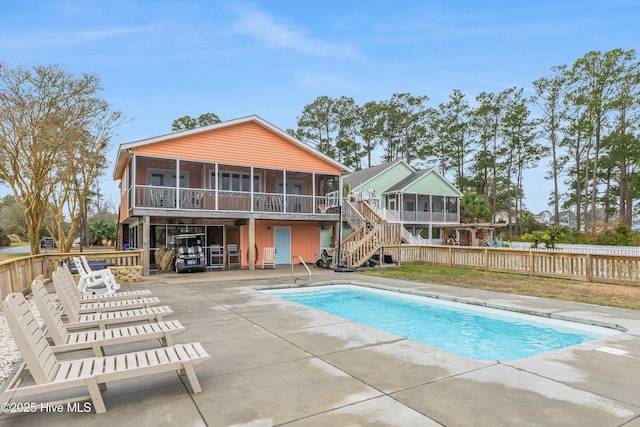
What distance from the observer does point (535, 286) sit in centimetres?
1079

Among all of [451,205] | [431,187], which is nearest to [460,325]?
[431,187]

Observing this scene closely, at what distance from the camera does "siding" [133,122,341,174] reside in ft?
50.1

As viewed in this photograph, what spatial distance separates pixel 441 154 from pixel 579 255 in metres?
33.8

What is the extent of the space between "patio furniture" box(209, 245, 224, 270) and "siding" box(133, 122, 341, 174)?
12.1ft

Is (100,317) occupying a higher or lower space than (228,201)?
lower

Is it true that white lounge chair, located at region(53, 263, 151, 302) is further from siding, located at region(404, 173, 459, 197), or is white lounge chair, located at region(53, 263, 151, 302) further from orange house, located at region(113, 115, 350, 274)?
siding, located at region(404, 173, 459, 197)

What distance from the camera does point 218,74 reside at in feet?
72.5

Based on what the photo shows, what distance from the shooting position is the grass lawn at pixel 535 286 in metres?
8.65

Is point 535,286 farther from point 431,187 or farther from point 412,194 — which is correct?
→ point 431,187

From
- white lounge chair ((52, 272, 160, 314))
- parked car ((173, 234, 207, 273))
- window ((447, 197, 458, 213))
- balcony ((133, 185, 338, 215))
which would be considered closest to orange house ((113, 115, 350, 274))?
balcony ((133, 185, 338, 215))

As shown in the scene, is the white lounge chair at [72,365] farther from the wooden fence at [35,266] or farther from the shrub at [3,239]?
the shrub at [3,239]

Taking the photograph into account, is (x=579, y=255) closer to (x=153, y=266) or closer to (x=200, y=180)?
(x=200, y=180)

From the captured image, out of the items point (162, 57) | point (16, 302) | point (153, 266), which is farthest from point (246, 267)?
point (16, 302)

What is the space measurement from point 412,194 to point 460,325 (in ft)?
81.1
